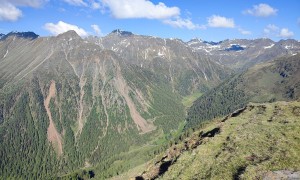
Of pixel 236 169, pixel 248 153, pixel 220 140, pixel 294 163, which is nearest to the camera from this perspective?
pixel 294 163

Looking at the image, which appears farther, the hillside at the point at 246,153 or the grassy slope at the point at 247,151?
the grassy slope at the point at 247,151

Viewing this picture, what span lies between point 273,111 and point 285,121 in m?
20.8

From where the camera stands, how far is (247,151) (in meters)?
95.1

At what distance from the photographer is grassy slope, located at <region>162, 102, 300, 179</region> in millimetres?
83312

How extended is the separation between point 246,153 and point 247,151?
139 centimetres

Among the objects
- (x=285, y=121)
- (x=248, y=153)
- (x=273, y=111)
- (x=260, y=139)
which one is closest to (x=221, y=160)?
(x=248, y=153)

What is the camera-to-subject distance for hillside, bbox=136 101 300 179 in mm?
81000

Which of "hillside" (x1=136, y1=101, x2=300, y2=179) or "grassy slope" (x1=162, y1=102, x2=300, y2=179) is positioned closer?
"hillside" (x1=136, y1=101, x2=300, y2=179)

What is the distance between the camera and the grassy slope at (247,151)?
83.3 metres

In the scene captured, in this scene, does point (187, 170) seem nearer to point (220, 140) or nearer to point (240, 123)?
point (220, 140)

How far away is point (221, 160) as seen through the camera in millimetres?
94625

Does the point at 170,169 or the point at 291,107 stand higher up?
the point at 291,107

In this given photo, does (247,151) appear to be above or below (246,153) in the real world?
above

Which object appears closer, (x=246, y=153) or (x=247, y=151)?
(x=246, y=153)
